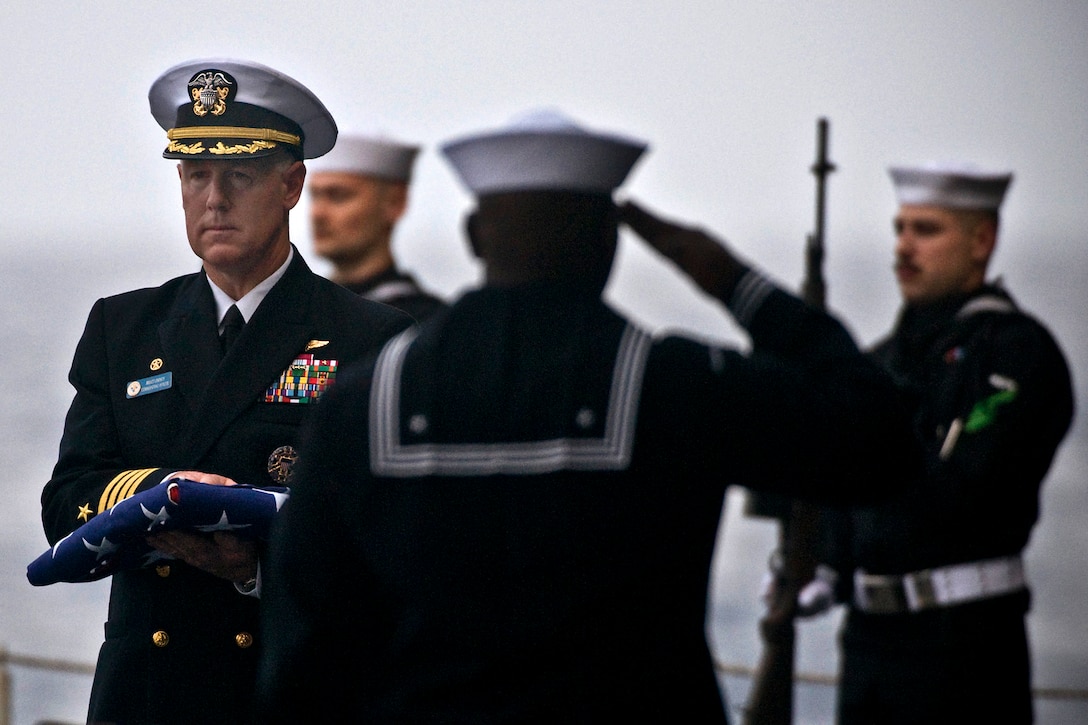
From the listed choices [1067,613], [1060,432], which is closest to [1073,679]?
[1067,613]

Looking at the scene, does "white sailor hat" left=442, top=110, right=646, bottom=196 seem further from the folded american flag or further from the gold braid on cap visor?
the gold braid on cap visor

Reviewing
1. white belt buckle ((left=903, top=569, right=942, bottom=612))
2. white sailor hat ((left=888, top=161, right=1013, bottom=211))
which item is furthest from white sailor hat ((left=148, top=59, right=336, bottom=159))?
white sailor hat ((left=888, top=161, right=1013, bottom=211))

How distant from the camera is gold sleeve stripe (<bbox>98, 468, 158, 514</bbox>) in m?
2.49

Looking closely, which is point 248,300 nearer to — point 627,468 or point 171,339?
point 171,339

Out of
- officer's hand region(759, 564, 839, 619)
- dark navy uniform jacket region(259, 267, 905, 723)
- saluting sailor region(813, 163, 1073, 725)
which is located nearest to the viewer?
dark navy uniform jacket region(259, 267, 905, 723)

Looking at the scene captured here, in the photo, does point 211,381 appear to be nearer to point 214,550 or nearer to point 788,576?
point 214,550

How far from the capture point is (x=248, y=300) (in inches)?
105

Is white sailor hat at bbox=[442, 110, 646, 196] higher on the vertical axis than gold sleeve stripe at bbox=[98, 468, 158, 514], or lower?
higher

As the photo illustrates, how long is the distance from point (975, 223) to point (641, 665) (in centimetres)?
331

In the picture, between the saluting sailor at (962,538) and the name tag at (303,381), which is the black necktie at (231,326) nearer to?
the name tag at (303,381)

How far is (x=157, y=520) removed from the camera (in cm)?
234

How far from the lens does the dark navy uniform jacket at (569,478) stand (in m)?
1.88

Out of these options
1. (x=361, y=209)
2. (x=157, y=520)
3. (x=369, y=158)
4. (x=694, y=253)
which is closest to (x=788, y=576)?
(x=361, y=209)

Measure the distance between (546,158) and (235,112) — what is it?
3.07 feet
